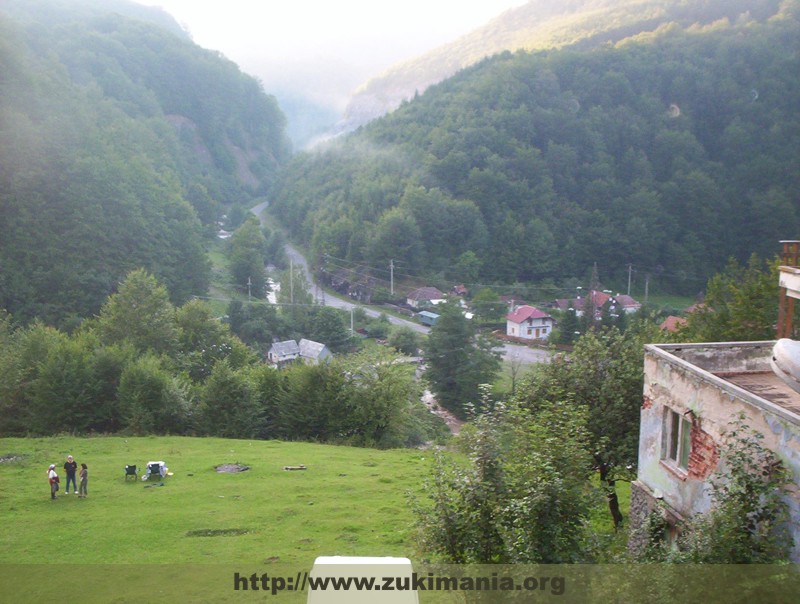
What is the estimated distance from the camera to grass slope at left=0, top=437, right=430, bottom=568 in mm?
16812

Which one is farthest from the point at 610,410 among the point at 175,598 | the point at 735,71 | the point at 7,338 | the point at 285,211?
the point at 735,71

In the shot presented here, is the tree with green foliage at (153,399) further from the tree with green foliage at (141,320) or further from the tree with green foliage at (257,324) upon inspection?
the tree with green foliage at (257,324)

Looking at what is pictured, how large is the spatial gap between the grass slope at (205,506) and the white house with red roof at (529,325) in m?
46.3

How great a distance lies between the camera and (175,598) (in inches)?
520

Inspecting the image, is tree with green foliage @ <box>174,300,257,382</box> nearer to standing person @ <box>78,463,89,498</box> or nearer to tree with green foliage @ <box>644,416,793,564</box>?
standing person @ <box>78,463,89,498</box>

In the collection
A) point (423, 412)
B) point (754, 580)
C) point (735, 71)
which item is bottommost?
point (423, 412)

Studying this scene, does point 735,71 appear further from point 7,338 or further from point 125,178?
point 7,338

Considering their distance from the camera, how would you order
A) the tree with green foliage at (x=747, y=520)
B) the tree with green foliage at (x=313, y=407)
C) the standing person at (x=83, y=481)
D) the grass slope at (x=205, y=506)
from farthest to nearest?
1. the tree with green foliage at (x=313, y=407)
2. the standing person at (x=83, y=481)
3. the grass slope at (x=205, y=506)
4. the tree with green foliage at (x=747, y=520)

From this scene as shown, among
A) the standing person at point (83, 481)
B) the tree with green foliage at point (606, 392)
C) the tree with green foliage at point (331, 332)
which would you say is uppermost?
the tree with green foliage at point (606, 392)

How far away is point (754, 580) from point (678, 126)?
134841 millimetres

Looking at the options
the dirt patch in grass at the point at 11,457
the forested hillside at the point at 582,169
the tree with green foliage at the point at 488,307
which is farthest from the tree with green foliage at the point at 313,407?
the forested hillside at the point at 582,169

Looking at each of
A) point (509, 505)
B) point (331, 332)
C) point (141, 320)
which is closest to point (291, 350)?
point (331, 332)

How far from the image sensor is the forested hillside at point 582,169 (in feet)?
330

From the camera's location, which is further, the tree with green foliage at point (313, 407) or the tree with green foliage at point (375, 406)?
the tree with green foliage at point (313, 407)
